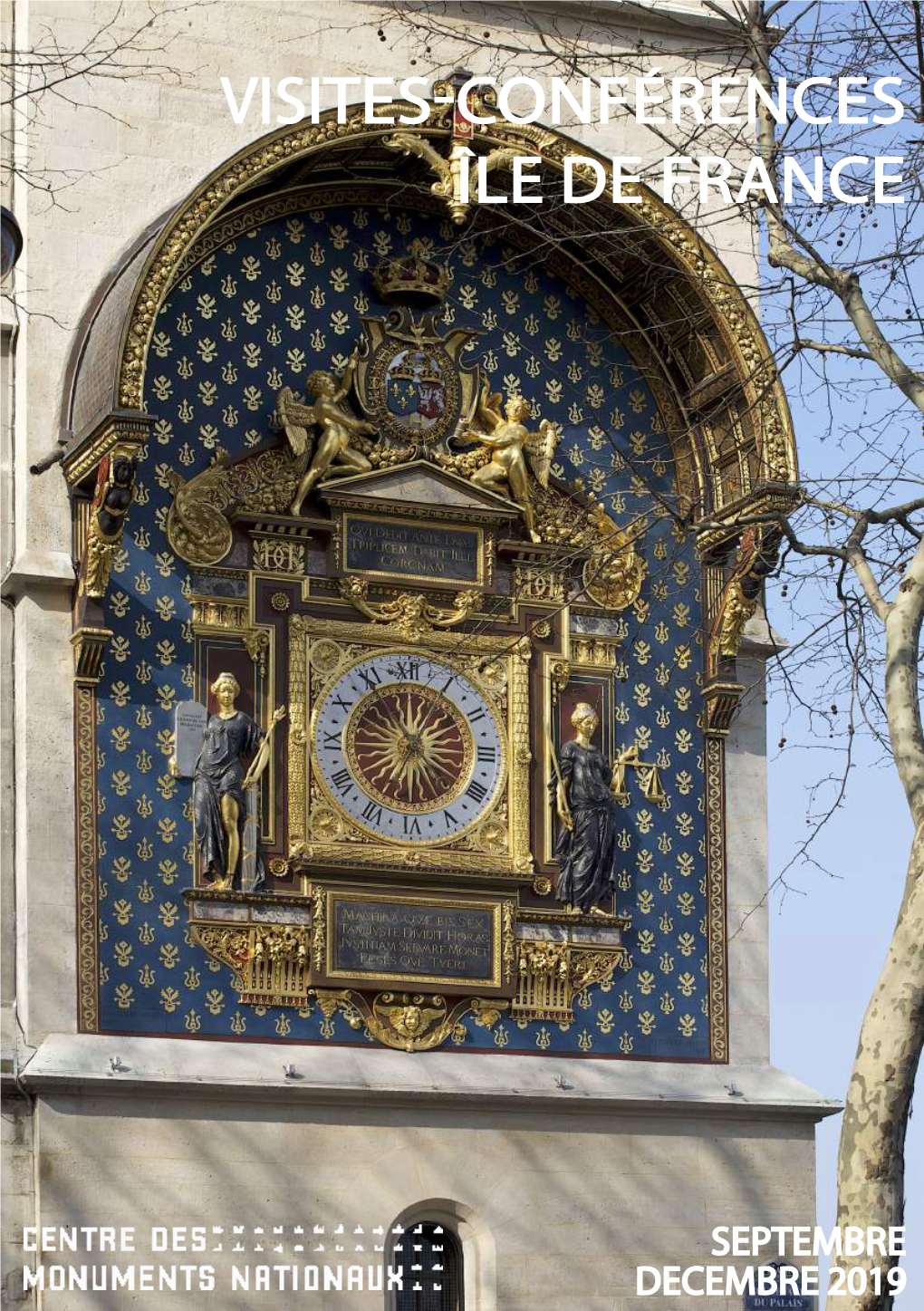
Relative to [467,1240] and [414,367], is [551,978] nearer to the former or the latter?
[467,1240]

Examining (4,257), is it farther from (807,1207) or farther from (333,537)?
(807,1207)

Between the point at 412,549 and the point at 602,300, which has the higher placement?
the point at 602,300

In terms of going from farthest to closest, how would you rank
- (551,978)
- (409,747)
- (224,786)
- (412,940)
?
(551,978) → (409,747) → (412,940) → (224,786)

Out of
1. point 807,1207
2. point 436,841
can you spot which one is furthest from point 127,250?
point 807,1207

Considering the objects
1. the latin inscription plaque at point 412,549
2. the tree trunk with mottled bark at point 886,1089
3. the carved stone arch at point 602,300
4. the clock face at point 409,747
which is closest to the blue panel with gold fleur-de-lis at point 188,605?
the carved stone arch at point 602,300

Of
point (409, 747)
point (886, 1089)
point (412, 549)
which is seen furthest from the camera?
point (412, 549)

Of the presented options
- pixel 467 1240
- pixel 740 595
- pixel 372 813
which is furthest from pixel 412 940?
pixel 740 595

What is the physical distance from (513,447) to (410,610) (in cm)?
131

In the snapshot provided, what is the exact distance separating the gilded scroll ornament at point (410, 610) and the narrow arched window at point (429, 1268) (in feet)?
12.3

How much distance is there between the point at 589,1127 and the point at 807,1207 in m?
1.72

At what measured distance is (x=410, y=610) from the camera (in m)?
22.0

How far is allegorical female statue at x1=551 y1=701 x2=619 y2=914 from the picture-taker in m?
22.1

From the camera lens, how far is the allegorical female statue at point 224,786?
21.1 meters

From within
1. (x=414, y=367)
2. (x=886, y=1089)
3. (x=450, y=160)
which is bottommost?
(x=886, y=1089)
